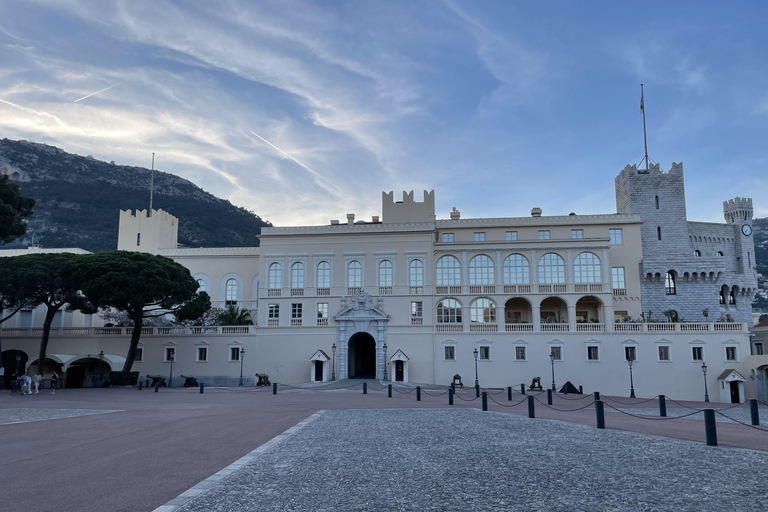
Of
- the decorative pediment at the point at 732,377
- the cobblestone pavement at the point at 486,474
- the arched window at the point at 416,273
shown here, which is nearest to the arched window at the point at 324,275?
the arched window at the point at 416,273

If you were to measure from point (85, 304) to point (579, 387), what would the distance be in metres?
39.2

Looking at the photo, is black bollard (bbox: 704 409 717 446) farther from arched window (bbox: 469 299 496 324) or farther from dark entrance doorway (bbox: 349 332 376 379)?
dark entrance doorway (bbox: 349 332 376 379)

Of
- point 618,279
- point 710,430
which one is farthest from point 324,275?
point 710,430

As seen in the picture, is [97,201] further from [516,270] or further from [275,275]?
[516,270]

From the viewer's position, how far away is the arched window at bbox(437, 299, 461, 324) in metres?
Answer: 50.2

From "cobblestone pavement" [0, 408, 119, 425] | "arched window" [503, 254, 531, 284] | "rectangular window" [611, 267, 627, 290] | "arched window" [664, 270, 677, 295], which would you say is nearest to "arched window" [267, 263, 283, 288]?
"arched window" [503, 254, 531, 284]

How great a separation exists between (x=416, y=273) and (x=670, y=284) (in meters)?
25.1

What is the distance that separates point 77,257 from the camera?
4556 centimetres

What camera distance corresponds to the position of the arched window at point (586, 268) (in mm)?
49312

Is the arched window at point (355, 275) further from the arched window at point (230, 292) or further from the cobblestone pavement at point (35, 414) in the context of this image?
the cobblestone pavement at point (35, 414)

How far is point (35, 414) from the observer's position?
2303 cm

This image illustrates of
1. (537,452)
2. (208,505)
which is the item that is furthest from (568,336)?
(208,505)

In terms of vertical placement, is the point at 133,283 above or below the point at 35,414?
above

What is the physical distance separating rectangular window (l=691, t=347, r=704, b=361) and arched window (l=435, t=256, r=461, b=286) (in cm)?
1886
